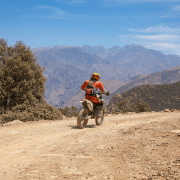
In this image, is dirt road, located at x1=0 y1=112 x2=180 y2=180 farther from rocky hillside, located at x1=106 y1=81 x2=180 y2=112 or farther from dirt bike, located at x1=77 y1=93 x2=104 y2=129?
rocky hillside, located at x1=106 y1=81 x2=180 y2=112

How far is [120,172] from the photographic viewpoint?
443cm

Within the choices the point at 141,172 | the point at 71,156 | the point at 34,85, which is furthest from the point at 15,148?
the point at 34,85

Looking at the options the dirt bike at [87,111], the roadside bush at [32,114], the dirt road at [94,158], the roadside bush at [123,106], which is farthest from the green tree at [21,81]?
the roadside bush at [123,106]

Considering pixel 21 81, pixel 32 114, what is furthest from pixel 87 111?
pixel 21 81

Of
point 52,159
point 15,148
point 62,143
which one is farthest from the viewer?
point 62,143

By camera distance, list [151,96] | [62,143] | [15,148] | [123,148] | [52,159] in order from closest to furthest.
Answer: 1. [52,159]
2. [123,148]
3. [15,148]
4. [62,143]
5. [151,96]

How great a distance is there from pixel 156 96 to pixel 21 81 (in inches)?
2193

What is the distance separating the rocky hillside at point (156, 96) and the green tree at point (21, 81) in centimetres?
3945

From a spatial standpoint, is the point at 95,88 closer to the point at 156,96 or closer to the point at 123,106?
the point at 123,106

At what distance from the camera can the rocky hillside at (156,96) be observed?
202ft

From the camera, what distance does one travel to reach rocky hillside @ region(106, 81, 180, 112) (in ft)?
202

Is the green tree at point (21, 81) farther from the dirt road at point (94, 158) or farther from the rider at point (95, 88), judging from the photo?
the dirt road at point (94, 158)

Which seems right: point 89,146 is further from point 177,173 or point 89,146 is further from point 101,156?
point 177,173

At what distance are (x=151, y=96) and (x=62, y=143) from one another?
64.3 metres
